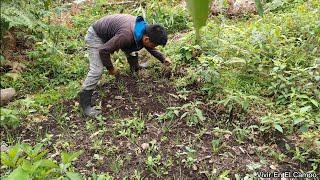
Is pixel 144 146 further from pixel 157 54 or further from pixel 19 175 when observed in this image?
pixel 157 54

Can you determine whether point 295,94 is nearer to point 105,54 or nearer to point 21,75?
point 105,54

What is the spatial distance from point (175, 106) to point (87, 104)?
786 millimetres

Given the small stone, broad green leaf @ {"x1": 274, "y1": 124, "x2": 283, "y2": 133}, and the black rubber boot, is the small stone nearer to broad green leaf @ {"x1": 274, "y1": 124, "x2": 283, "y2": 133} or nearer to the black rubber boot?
the black rubber boot

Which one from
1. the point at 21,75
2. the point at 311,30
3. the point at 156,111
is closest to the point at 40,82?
the point at 21,75

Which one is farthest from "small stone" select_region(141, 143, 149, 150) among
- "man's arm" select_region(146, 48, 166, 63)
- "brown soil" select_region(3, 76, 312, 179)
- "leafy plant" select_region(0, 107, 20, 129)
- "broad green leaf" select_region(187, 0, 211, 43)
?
"broad green leaf" select_region(187, 0, 211, 43)

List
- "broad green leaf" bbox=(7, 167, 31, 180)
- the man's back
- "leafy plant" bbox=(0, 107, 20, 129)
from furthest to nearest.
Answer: the man's back
"leafy plant" bbox=(0, 107, 20, 129)
"broad green leaf" bbox=(7, 167, 31, 180)

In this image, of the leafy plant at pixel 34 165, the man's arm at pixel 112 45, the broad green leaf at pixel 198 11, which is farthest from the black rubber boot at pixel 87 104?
the broad green leaf at pixel 198 11

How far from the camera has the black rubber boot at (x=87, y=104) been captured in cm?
370

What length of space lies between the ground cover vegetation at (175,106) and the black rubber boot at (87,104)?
67 mm

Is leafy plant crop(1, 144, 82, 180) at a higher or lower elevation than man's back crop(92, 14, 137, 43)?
lower

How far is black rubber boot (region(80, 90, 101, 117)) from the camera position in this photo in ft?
12.1

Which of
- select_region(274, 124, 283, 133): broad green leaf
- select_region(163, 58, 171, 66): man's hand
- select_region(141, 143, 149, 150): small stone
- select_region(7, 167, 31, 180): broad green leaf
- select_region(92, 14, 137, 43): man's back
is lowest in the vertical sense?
select_region(141, 143, 149, 150): small stone

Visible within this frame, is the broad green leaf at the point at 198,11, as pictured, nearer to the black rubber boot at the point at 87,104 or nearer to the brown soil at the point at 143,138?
the brown soil at the point at 143,138

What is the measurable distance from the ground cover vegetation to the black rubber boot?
0.22 ft
